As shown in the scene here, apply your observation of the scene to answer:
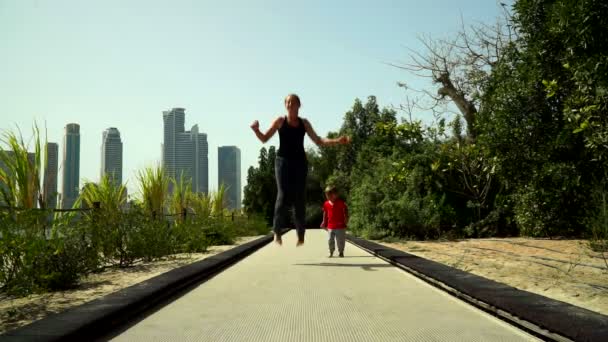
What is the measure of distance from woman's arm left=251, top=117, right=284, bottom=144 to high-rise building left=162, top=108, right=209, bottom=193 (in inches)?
2962

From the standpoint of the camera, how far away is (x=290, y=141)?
273 inches

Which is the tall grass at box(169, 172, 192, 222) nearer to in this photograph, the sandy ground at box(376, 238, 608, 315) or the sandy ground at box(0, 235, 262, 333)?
the sandy ground at box(0, 235, 262, 333)

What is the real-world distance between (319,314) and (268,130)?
11.0 feet

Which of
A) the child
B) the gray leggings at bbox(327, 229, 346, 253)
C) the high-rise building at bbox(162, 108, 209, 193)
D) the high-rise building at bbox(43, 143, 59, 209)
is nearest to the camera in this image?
the high-rise building at bbox(43, 143, 59, 209)

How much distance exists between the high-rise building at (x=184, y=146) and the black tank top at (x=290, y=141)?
75166 mm

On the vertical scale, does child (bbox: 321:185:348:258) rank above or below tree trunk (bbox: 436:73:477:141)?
below

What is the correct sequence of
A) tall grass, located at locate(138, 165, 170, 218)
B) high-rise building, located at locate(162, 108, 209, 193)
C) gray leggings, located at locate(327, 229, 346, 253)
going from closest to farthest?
gray leggings, located at locate(327, 229, 346, 253) < tall grass, located at locate(138, 165, 170, 218) < high-rise building, located at locate(162, 108, 209, 193)

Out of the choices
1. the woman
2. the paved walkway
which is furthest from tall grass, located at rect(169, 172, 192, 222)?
the paved walkway

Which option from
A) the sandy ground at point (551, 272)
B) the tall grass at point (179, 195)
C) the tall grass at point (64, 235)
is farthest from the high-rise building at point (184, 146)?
the sandy ground at point (551, 272)

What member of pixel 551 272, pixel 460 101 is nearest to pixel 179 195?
pixel 460 101

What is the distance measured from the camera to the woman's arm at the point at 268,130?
6577 mm

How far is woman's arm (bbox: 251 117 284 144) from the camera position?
6.58 m

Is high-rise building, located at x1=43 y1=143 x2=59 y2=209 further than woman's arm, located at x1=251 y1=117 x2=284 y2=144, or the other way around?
high-rise building, located at x1=43 y1=143 x2=59 y2=209

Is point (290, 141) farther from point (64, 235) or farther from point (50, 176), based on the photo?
point (50, 176)
